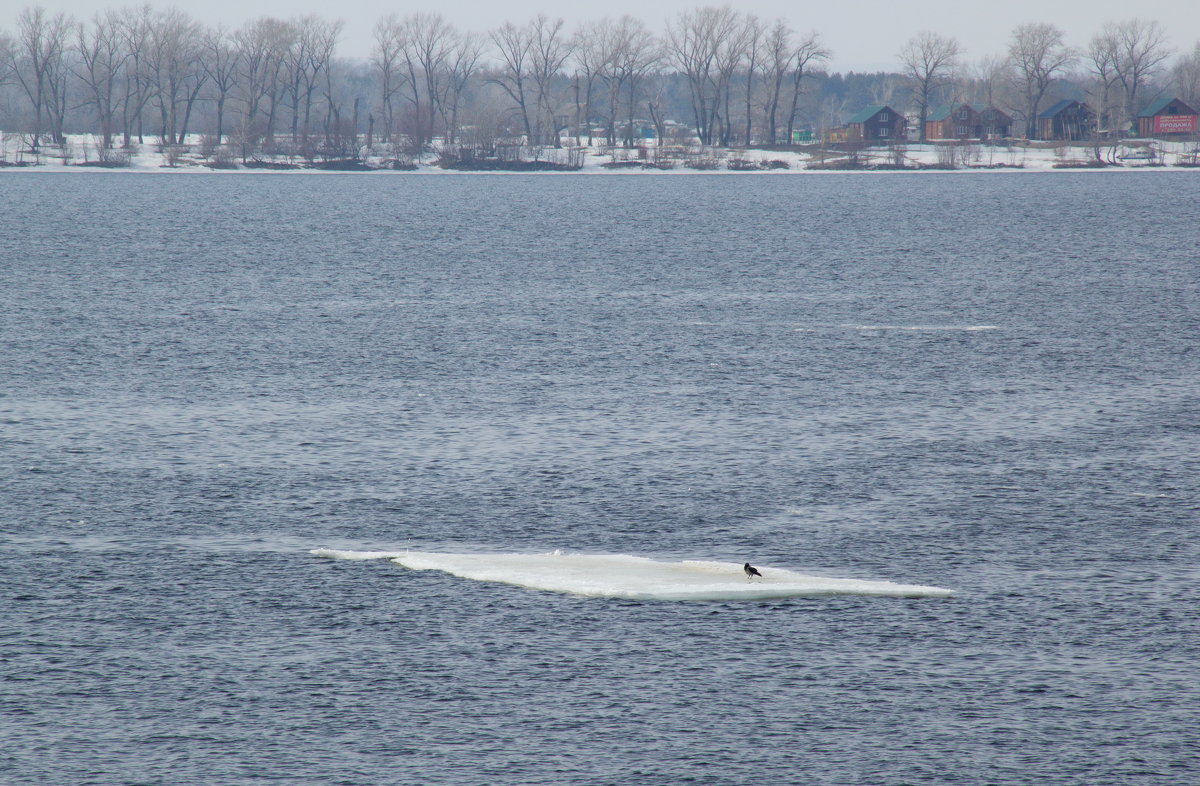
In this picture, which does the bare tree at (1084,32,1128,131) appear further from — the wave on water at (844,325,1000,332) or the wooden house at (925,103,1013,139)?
the wave on water at (844,325,1000,332)

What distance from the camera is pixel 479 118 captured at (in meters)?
145

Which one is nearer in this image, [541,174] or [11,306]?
[11,306]

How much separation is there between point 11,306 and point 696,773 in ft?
98.7

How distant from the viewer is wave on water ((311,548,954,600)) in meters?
12.9

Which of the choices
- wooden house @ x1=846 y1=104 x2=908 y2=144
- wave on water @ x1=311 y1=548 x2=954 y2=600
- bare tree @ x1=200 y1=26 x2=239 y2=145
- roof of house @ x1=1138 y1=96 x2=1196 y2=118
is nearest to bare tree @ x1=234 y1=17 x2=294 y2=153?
bare tree @ x1=200 y1=26 x2=239 y2=145

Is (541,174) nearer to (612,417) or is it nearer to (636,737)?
(612,417)

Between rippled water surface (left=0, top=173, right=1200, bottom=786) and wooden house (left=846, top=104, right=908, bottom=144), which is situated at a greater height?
wooden house (left=846, top=104, right=908, bottom=144)

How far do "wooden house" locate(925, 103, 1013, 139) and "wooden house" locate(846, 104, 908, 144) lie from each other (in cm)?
470

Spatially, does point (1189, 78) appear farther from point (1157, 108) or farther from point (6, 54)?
point (6, 54)

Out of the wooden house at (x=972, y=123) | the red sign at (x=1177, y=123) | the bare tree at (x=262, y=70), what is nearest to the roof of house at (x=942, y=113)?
the wooden house at (x=972, y=123)

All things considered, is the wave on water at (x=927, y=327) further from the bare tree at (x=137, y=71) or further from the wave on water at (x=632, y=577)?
the bare tree at (x=137, y=71)

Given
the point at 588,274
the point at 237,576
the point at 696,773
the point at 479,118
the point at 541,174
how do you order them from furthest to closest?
the point at 541,174 < the point at 479,118 < the point at 588,274 < the point at 237,576 < the point at 696,773

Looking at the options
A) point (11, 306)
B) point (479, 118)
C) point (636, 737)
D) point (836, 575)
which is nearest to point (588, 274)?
point (11, 306)

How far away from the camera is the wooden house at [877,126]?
541 ft
